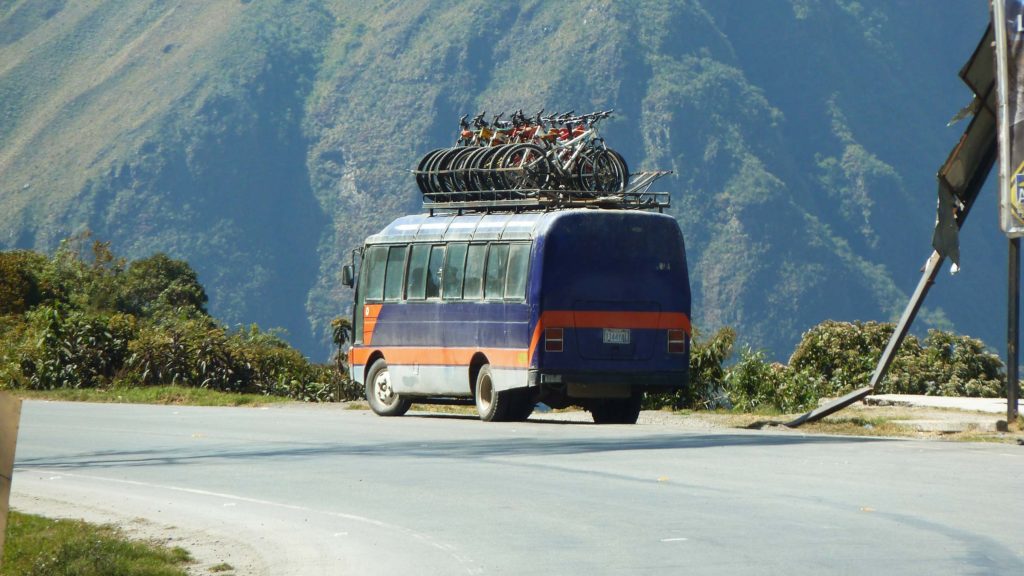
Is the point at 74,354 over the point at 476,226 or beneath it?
beneath

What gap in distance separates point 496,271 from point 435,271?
4.70 ft

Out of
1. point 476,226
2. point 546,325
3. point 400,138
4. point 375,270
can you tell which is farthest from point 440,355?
point 400,138

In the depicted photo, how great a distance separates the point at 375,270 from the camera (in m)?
26.1

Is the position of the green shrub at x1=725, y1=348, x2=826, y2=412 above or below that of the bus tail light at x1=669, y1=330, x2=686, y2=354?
below

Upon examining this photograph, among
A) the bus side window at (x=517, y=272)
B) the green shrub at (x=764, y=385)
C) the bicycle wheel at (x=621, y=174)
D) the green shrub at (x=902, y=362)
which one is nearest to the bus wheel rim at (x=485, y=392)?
the bus side window at (x=517, y=272)

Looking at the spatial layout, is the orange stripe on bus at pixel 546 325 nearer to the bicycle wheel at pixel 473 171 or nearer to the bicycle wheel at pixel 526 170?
the bicycle wheel at pixel 526 170

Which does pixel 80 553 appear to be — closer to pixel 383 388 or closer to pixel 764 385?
pixel 383 388

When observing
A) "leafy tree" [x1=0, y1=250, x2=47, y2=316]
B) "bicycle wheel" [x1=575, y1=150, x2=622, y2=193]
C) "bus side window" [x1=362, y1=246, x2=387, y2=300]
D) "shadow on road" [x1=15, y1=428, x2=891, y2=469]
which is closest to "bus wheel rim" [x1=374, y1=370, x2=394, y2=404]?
"bus side window" [x1=362, y1=246, x2=387, y2=300]

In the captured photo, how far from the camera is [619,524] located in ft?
39.0

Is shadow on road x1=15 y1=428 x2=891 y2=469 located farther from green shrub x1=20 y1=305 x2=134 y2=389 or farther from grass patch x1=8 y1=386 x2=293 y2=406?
green shrub x1=20 y1=305 x2=134 y2=389

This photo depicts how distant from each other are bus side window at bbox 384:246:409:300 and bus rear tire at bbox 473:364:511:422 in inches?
82.6

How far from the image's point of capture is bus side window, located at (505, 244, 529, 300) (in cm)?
2308

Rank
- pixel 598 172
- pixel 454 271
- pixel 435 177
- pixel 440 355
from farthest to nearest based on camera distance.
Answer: pixel 435 177, pixel 598 172, pixel 440 355, pixel 454 271

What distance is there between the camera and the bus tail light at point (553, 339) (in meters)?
22.7
